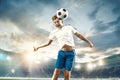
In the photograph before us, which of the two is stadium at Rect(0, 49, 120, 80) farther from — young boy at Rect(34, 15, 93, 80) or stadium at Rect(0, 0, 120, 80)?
young boy at Rect(34, 15, 93, 80)

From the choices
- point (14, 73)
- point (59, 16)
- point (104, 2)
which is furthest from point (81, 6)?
point (59, 16)

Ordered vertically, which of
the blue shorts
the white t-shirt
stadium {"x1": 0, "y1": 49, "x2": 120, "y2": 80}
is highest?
stadium {"x1": 0, "y1": 49, "x2": 120, "y2": 80}

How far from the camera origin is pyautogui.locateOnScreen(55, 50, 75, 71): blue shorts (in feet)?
11.7

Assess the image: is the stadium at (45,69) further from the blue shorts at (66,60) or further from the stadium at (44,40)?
the blue shorts at (66,60)

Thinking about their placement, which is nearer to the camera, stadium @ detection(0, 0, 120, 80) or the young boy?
the young boy

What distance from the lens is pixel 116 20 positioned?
1062 cm

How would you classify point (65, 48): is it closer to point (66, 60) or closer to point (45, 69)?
point (66, 60)

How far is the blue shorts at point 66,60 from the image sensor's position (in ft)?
11.7

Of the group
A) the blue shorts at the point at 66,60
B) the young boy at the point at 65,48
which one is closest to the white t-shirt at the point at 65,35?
the young boy at the point at 65,48

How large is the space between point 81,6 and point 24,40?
9.38ft

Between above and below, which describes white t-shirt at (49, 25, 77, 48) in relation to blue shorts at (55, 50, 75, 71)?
above

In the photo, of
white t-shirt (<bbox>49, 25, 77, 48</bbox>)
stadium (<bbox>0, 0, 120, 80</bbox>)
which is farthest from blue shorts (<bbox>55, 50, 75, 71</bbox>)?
stadium (<bbox>0, 0, 120, 80</bbox>)

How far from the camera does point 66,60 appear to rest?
3621mm

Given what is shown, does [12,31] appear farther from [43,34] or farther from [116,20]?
A: [116,20]
